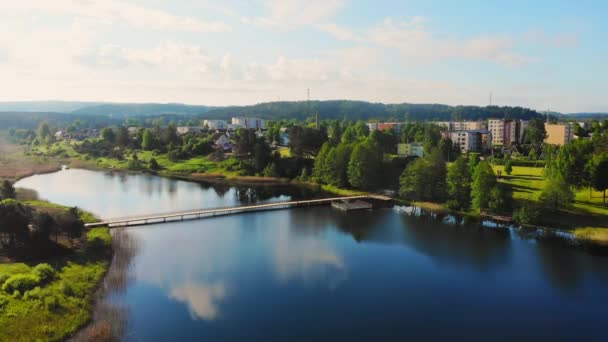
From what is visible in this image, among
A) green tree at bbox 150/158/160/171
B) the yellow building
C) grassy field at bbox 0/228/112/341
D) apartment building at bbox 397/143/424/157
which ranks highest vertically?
the yellow building

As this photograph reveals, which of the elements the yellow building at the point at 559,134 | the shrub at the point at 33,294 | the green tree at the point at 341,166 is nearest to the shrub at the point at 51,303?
the shrub at the point at 33,294

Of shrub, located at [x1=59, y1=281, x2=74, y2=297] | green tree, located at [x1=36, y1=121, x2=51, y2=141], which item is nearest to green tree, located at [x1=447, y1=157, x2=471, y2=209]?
shrub, located at [x1=59, y1=281, x2=74, y2=297]

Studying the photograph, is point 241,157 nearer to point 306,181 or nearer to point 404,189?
point 306,181

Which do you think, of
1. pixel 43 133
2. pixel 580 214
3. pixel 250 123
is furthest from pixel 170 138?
pixel 580 214

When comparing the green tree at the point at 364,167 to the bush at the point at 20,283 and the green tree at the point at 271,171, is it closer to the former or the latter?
the green tree at the point at 271,171

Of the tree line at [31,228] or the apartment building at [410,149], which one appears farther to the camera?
the apartment building at [410,149]

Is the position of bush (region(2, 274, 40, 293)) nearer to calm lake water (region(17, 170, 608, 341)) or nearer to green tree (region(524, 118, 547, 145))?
calm lake water (region(17, 170, 608, 341))

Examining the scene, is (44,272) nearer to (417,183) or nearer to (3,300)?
(3,300)
